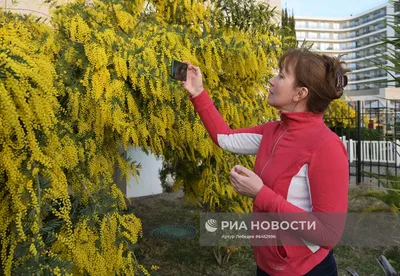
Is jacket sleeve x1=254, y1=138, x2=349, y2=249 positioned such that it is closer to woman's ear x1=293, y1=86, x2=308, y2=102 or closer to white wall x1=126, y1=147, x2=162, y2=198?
woman's ear x1=293, y1=86, x2=308, y2=102

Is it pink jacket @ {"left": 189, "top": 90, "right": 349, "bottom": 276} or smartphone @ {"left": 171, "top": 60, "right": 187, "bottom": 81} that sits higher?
smartphone @ {"left": 171, "top": 60, "right": 187, "bottom": 81}

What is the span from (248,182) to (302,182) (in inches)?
8.1

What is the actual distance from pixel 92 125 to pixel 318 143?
168cm

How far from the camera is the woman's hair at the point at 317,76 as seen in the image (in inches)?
54.6

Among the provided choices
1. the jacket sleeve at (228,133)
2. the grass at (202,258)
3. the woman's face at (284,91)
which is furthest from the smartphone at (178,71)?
the grass at (202,258)

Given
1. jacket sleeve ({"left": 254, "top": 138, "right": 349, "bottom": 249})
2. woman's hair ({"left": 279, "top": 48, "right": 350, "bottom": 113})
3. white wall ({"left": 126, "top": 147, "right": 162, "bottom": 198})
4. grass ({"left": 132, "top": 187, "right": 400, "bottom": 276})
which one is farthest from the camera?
white wall ({"left": 126, "top": 147, "right": 162, "bottom": 198})

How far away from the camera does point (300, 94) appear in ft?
4.69

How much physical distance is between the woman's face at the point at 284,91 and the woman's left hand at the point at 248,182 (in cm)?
33

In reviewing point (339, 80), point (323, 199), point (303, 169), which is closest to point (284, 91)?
point (339, 80)

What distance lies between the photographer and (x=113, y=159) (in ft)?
8.82

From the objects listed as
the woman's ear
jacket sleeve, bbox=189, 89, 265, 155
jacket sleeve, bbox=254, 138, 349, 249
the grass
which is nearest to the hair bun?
the woman's ear

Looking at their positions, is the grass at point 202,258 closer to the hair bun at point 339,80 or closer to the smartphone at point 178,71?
the hair bun at point 339,80

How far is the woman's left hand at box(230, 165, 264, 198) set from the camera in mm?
1339

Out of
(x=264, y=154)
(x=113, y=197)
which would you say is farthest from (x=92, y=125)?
(x=264, y=154)
